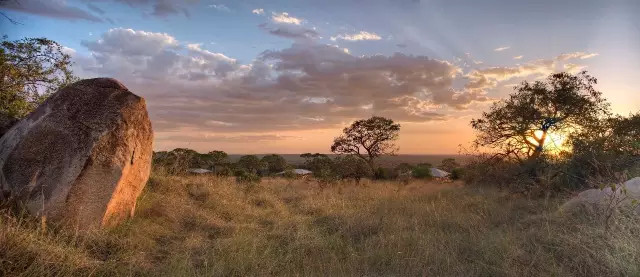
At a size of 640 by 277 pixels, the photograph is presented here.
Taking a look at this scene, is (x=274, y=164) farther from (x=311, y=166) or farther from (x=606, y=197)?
(x=606, y=197)

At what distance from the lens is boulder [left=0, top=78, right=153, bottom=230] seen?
6.22m

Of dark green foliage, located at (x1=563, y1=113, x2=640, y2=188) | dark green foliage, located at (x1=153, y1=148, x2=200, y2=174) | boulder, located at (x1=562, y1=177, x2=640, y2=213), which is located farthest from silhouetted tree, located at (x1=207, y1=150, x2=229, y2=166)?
boulder, located at (x1=562, y1=177, x2=640, y2=213)

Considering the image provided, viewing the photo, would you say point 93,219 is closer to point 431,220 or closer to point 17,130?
point 17,130

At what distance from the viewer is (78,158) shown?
6.46m

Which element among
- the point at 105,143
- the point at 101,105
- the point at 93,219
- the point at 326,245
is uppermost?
the point at 101,105

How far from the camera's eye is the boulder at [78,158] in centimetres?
622

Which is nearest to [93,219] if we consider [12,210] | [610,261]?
[12,210]

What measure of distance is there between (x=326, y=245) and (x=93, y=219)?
11.8 feet

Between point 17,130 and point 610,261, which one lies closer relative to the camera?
point 610,261

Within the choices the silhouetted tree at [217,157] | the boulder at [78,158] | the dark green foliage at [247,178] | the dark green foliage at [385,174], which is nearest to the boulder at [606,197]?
the boulder at [78,158]

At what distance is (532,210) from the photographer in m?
9.95

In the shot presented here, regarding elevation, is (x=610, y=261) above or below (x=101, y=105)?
below

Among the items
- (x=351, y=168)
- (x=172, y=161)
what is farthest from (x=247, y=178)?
(x=351, y=168)

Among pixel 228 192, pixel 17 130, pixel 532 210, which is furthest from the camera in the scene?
pixel 228 192
